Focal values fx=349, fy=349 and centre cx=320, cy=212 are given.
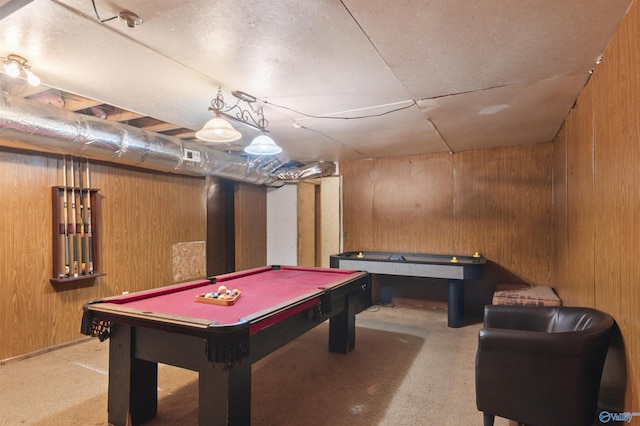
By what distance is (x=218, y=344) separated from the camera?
1.71 meters

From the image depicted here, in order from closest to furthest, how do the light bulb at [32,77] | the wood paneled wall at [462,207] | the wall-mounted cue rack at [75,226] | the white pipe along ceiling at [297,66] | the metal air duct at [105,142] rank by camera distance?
the white pipe along ceiling at [297,66] → the light bulb at [32,77] → the metal air duct at [105,142] → the wall-mounted cue rack at [75,226] → the wood paneled wall at [462,207]

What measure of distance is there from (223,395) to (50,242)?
9.28 feet

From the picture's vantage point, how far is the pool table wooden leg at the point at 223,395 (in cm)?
179

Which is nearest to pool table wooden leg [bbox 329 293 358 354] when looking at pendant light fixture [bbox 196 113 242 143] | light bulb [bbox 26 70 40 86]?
pendant light fixture [bbox 196 113 242 143]

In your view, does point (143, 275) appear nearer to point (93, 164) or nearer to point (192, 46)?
point (93, 164)

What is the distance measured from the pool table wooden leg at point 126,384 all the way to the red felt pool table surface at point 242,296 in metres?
0.21

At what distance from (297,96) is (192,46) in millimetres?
1004

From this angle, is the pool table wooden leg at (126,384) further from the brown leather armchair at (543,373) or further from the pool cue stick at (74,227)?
the brown leather armchair at (543,373)

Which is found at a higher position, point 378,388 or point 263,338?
point 263,338

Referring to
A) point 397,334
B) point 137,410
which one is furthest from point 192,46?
point 397,334

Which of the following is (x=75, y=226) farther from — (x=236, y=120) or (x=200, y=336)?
(x=200, y=336)

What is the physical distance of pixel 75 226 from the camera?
11.8 ft

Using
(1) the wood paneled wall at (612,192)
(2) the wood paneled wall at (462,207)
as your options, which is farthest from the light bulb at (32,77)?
(2) the wood paneled wall at (462,207)

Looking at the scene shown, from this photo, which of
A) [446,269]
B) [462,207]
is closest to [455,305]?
[446,269]
